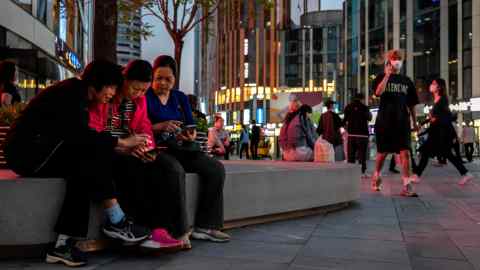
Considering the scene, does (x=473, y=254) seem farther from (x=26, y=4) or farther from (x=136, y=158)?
(x=26, y=4)

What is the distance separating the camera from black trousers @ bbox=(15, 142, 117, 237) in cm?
362

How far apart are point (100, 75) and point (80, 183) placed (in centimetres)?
71

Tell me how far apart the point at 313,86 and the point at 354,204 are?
97.4 m

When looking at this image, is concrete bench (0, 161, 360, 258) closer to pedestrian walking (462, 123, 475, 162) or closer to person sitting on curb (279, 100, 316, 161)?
person sitting on curb (279, 100, 316, 161)

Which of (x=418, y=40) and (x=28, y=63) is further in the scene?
(x=418, y=40)

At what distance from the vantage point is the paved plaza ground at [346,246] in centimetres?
380

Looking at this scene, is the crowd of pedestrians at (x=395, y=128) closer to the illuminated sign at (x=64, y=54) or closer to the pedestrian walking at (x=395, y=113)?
the pedestrian walking at (x=395, y=113)

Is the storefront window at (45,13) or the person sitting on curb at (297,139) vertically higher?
the storefront window at (45,13)

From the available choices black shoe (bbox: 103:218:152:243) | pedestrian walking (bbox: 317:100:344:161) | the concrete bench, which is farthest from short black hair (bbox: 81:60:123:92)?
pedestrian walking (bbox: 317:100:344:161)

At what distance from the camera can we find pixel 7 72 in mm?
7414


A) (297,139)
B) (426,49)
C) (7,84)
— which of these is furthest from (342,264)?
(426,49)

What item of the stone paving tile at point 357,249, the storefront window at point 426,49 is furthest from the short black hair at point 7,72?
the storefront window at point 426,49

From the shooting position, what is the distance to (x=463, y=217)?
20.4 ft

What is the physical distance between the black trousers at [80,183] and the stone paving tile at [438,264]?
82.7 inches
